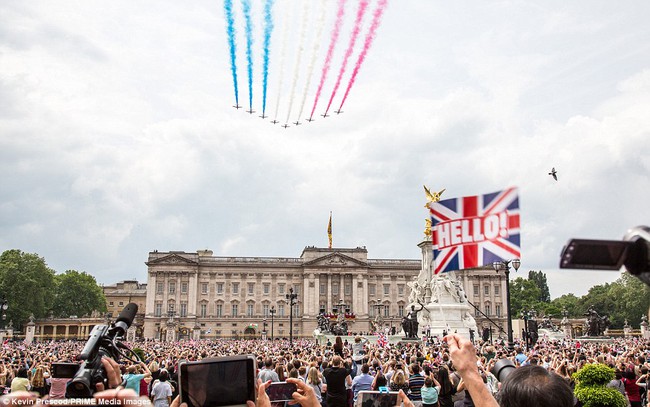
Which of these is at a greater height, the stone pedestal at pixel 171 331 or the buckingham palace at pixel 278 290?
the buckingham palace at pixel 278 290

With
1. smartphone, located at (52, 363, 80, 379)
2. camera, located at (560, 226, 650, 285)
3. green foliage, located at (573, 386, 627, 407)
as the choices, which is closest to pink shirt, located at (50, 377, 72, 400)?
smartphone, located at (52, 363, 80, 379)

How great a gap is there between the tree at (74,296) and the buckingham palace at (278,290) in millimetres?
17749

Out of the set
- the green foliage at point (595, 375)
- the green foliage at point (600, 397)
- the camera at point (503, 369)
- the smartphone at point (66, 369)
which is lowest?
the green foliage at point (600, 397)

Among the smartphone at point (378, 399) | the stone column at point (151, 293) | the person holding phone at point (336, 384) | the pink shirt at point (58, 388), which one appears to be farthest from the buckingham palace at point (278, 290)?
the smartphone at point (378, 399)

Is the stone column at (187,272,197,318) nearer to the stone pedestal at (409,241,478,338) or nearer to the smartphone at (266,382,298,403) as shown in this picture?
the stone pedestal at (409,241,478,338)

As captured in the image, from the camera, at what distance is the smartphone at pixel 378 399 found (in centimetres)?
773

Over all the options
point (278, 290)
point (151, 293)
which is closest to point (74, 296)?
point (151, 293)

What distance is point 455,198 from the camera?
7.88 m

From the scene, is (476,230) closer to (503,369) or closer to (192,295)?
(503,369)

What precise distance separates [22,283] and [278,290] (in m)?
41.0

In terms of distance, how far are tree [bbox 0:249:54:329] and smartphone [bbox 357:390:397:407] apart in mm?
86046

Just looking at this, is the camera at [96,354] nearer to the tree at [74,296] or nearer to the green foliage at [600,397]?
the green foliage at [600,397]

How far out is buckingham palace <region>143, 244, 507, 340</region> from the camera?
9725 centimetres

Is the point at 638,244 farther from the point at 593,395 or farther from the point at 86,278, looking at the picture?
the point at 86,278
